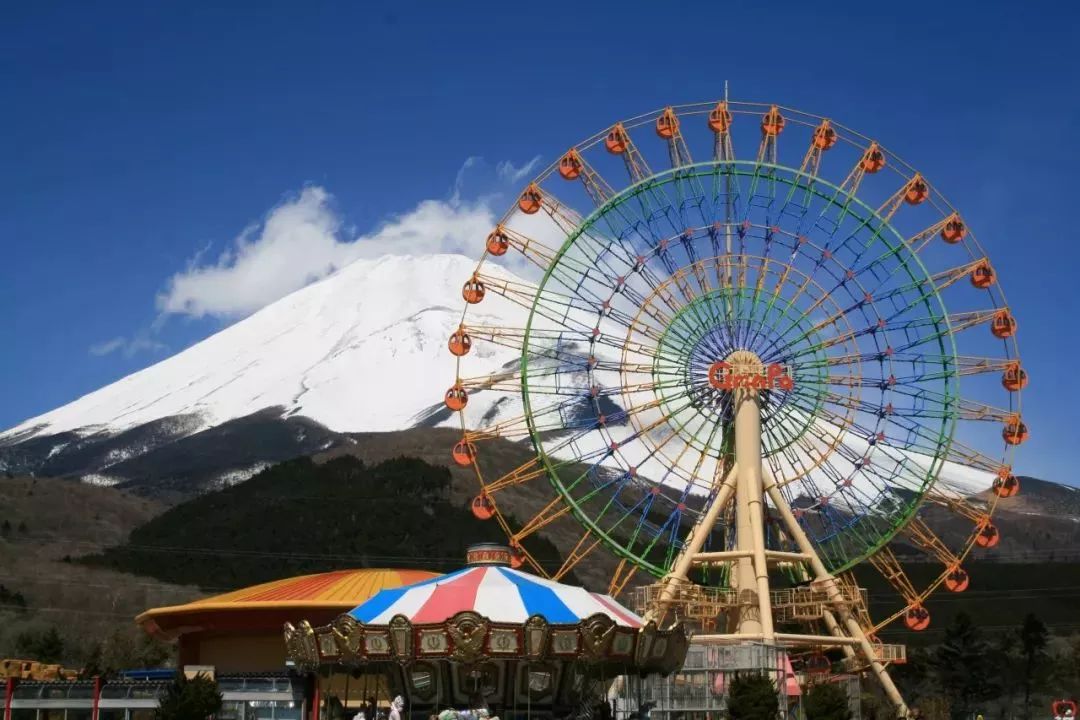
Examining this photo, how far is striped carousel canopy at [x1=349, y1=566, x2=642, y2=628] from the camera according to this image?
33.8 m

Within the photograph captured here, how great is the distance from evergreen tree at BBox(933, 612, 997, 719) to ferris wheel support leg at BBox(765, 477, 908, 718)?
2714cm

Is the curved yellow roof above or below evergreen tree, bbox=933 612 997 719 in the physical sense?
above

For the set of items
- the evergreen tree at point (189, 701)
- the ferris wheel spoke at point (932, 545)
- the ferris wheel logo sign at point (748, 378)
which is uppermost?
the ferris wheel logo sign at point (748, 378)

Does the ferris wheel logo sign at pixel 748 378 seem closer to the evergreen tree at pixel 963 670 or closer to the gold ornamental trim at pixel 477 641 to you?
the gold ornamental trim at pixel 477 641

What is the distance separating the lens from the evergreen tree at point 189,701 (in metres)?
40.5

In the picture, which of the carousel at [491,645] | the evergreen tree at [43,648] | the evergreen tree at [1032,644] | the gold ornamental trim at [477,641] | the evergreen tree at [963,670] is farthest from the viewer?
the evergreen tree at [1032,644]

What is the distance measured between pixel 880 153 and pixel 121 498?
107 meters

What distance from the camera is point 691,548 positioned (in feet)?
163

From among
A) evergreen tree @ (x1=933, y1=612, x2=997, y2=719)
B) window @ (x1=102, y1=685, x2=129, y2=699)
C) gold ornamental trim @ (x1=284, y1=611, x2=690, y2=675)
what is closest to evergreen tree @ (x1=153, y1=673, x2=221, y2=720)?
window @ (x1=102, y1=685, x2=129, y2=699)

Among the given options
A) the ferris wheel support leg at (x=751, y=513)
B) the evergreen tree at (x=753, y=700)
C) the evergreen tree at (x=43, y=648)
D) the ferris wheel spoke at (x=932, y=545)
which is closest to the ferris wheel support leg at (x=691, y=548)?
the ferris wheel support leg at (x=751, y=513)

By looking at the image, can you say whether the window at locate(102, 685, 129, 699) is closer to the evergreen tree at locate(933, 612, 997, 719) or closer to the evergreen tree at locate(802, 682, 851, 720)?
the evergreen tree at locate(802, 682, 851, 720)

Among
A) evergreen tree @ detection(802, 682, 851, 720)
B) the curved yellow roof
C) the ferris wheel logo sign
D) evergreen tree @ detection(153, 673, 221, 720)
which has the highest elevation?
the ferris wheel logo sign

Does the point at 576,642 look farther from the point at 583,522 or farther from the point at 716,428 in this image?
the point at 716,428

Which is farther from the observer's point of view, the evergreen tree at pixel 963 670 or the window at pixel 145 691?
the evergreen tree at pixel 963 670
